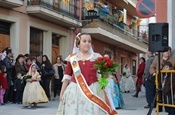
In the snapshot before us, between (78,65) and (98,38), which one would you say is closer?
(78,65)

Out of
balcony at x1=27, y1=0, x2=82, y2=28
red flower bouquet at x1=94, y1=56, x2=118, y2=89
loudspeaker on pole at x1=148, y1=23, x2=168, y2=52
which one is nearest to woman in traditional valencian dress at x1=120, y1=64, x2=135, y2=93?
balcony at x1=27, y1=0, x2=82, y2=28

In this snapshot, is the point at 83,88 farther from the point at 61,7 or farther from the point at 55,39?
the point at 55,39

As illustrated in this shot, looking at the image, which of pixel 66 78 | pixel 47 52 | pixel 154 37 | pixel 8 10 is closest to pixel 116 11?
pixel 47 52

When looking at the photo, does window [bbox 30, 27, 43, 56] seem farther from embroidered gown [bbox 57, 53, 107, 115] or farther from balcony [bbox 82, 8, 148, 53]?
embroidered gown [bbox 57, 53, 107, 115]

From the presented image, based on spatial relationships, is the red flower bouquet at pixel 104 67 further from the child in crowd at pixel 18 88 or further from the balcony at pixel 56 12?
the balcony at pixel 56 12

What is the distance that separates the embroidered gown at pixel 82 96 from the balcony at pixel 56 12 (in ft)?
39.0

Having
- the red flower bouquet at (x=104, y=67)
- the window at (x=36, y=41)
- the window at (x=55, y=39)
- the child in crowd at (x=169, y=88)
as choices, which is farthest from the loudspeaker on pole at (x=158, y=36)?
the window at (x=55, y=39)

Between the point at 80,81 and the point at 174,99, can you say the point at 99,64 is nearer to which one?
the point at 80,81

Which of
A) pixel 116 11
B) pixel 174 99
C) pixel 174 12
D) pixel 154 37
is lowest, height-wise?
pixel 174 99

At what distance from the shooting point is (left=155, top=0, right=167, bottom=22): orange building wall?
14938 millimetres

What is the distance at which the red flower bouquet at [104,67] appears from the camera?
5.43 meters

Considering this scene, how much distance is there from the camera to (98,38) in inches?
1021

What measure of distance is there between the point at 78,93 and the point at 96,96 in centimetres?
27

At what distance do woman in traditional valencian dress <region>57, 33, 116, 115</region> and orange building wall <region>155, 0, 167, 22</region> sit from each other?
31.9ft
